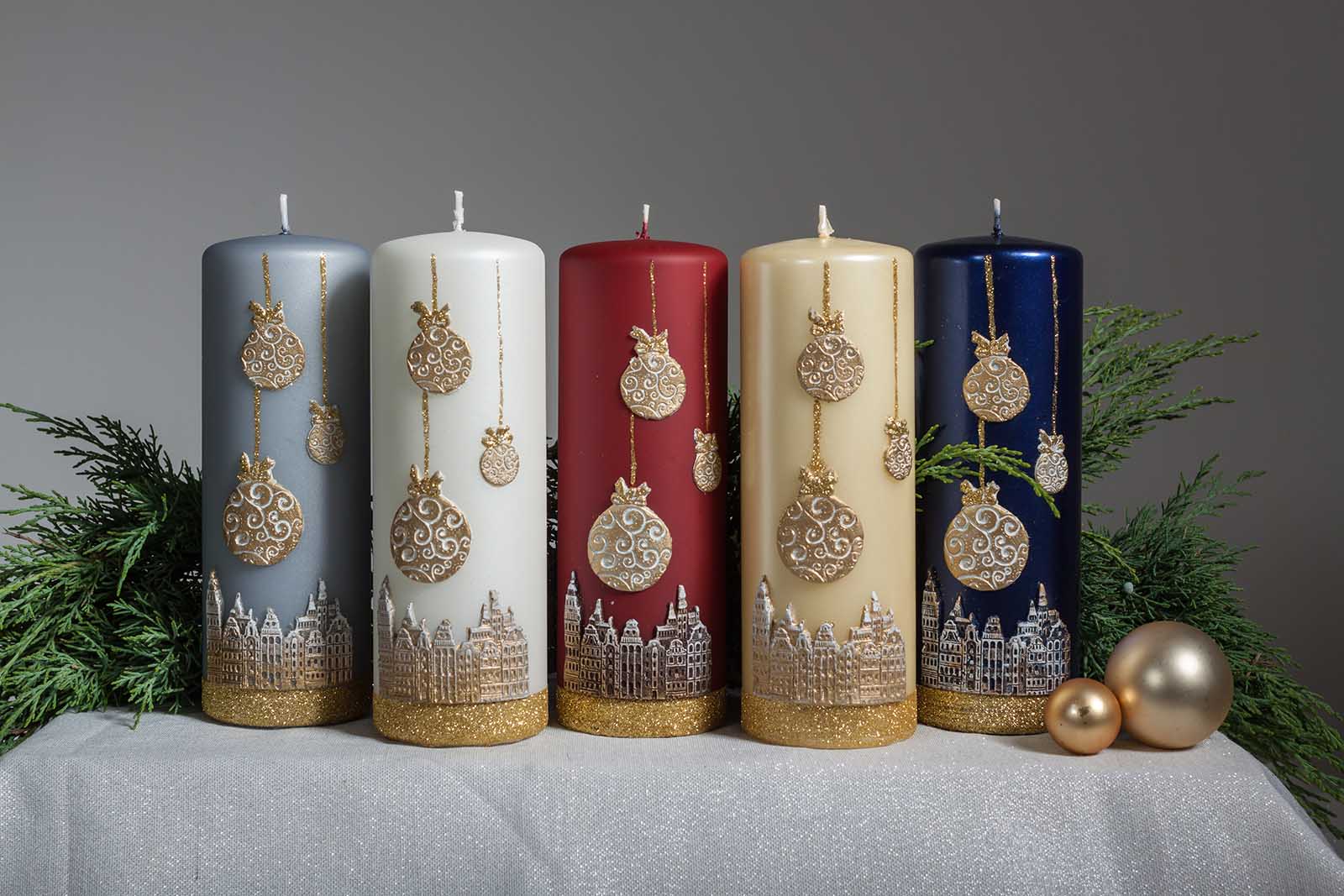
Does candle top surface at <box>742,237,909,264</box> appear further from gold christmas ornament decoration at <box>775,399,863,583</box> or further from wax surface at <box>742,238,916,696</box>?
gold christmas ornament decoration at <box>775,399,863,583</box>

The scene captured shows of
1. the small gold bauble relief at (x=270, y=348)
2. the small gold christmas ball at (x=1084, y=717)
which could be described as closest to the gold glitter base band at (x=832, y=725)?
the small gold christmas ball at (x=1084, y=717)

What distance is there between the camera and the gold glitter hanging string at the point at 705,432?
1.00m

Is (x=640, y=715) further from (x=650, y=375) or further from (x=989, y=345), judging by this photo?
(x=989, y=345)

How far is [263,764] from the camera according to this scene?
94cm

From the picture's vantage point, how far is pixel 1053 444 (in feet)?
3.32

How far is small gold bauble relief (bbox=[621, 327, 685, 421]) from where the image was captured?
0.98 m

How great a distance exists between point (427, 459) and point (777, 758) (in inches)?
12.7

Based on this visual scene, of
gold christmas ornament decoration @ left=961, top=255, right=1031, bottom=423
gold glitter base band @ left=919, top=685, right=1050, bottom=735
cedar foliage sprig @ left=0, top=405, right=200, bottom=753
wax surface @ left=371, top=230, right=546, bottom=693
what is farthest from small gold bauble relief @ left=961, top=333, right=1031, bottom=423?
cedar foliage sprig @ left=0, top=405, right=200, bottom=753

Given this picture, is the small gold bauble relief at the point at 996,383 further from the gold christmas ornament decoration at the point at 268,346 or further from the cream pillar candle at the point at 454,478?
the gold christmas ornament decoration at the point at 268,346

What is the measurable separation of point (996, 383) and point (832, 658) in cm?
24

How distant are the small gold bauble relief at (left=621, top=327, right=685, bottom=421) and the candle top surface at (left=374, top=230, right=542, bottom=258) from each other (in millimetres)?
106

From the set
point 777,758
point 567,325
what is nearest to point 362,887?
point 777,758

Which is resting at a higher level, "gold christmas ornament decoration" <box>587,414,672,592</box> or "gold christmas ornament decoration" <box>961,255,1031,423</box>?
"gold christmas ornament decoration" <box>961,255,1031,423</box>

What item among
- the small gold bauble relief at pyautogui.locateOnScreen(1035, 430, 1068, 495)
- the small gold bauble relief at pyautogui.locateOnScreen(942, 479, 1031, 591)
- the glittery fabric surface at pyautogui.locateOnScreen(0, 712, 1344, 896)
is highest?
the small gold bauble relief at pyautogui.locateOnScreen(1035, 430, 1068, 495)
